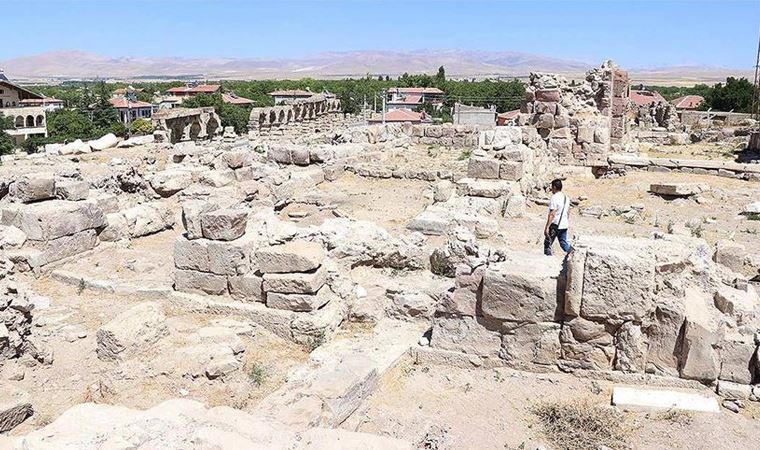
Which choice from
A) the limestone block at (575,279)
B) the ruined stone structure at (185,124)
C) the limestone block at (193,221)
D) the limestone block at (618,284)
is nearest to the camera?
the limestone block at (618,284)

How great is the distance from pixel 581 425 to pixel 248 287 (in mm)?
4216

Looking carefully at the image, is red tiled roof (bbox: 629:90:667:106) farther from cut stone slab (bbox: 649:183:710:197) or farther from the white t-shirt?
the white t-shirt

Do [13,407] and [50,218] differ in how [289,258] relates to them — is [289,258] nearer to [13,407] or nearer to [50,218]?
[13,407]

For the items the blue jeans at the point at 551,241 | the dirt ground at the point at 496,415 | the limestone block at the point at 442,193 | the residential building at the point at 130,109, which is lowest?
the dirt ground at the point at 496,415

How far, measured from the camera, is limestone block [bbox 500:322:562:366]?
5.95 meters

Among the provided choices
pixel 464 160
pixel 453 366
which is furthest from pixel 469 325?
pixel 464 160

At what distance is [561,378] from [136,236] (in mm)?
8195

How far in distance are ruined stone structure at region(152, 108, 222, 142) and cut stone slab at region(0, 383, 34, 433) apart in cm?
2627

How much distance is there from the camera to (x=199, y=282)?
26.6ft

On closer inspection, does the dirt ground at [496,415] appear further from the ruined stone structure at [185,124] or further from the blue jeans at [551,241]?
the ruined stone structure at [185,124]

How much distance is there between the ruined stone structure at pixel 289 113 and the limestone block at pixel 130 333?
30.6 metres

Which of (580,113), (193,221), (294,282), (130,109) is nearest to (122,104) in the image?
(130,109)

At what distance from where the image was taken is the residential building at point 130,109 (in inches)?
2594

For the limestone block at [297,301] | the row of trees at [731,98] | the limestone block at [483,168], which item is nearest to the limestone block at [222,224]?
the limestone block at [297,301]
